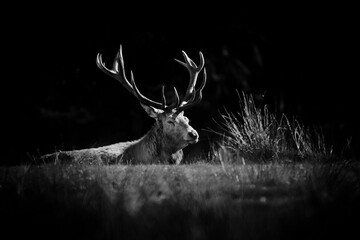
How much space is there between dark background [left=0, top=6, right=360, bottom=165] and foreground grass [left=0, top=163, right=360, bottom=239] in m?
6.05

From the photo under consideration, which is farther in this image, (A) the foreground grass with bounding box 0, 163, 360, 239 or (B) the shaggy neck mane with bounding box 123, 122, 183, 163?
(B) the shaggy neck mane with bounding box 123, 122, 183, 163

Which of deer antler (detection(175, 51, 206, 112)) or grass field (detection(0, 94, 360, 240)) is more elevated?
deer antler (detection(175, 51, 206, 112))

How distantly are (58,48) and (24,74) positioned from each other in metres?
1.00

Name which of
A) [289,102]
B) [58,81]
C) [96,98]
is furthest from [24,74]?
[289,102]

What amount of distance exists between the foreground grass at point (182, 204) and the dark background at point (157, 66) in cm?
605

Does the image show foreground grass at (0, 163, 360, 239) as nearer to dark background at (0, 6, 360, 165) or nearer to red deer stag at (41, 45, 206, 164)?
red deer stag at (41, 45, 206, 164)

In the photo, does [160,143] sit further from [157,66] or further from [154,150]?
[157,66]

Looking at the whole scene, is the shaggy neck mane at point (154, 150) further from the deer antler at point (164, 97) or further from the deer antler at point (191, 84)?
the deer antler at point (191, 84)

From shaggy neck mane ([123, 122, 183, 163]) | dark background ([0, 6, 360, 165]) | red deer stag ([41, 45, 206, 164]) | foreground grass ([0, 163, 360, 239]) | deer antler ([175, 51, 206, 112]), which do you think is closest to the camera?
foreground grass ([0, 163, 360, 239])

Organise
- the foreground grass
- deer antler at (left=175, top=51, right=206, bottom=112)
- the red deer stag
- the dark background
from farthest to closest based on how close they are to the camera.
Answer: the dark background
deer antler at (left=175, top=51, right=206, bottom=112)
the red deer stag
the foreground grass

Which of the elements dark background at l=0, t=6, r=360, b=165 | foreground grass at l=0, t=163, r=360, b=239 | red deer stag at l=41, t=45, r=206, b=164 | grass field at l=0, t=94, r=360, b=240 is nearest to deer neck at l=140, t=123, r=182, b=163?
red deer stag at l=41, t=45, r=206, b=164

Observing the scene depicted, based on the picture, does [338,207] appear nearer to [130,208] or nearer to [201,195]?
[201,195]

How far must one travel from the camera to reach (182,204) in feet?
10.6

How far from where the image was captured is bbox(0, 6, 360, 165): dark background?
33.1ft
